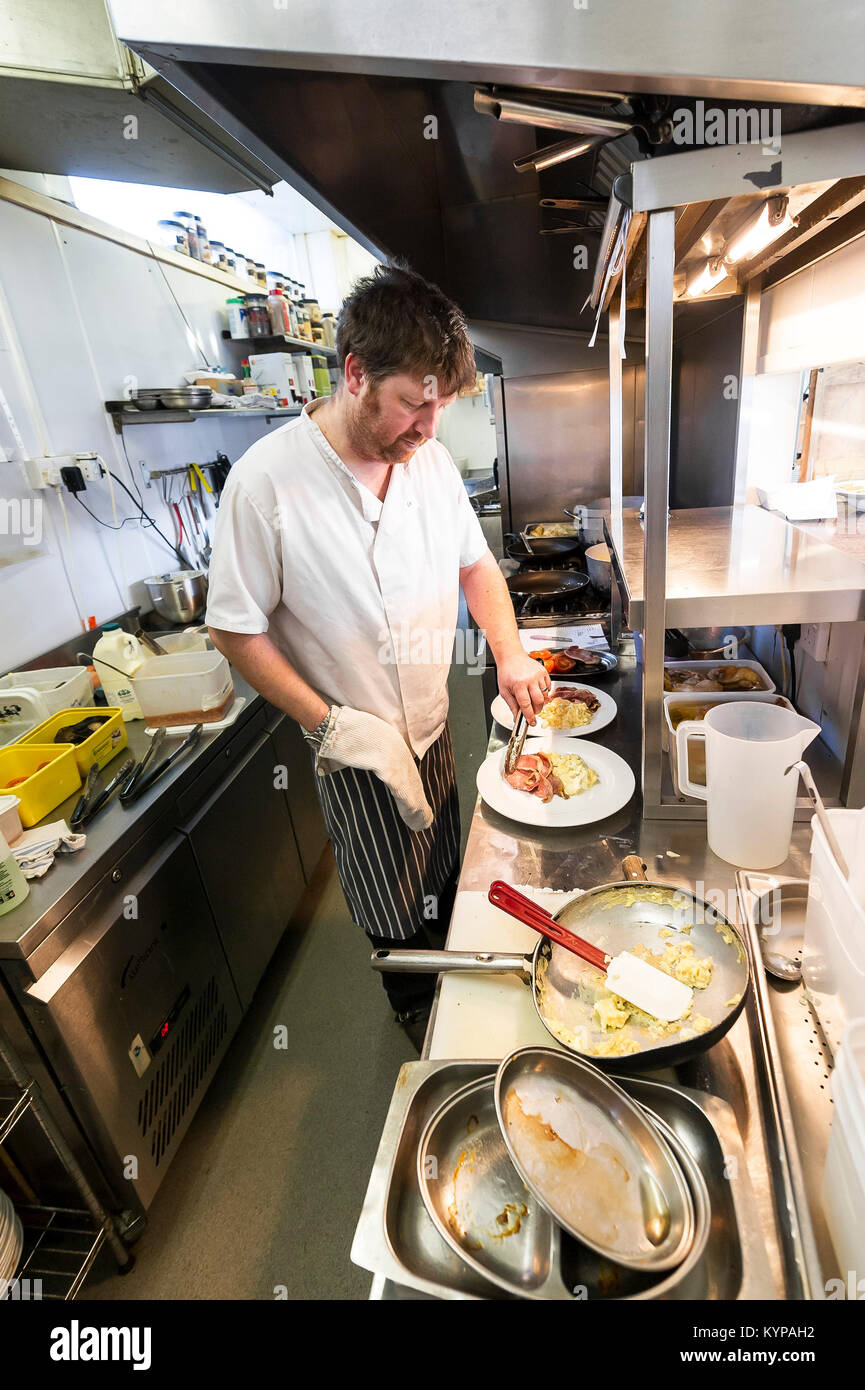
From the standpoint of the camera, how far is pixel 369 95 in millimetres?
1414

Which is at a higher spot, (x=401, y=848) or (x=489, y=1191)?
(x=489, y=1191)

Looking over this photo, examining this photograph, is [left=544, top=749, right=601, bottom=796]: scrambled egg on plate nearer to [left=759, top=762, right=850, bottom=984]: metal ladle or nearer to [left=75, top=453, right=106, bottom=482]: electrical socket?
[left=759, top=762, right=850, bottom=984]: metal ladle

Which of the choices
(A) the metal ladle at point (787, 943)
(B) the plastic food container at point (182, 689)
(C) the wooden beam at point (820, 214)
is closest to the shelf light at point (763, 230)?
(C) the wooden beam at point (820, 214)

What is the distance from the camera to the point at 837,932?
0.66 m

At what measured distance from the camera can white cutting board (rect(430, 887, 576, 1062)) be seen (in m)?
0.87

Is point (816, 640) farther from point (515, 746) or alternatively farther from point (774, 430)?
point (774, 430)

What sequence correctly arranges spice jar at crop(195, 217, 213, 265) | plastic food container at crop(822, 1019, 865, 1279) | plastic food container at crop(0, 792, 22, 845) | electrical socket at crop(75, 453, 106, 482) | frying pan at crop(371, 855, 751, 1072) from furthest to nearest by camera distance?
spice jar at crop(195, 217, 213, 265) < electrical socket at crop(75, 453, 106, 482) < plastic food container at crop(0, 792, 22, 845) < frying pan at crop(371, 855, 751, 1072) < plastic food container at crop(822, 1019, 865, 1279)

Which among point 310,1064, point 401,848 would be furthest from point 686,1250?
point 310,1064

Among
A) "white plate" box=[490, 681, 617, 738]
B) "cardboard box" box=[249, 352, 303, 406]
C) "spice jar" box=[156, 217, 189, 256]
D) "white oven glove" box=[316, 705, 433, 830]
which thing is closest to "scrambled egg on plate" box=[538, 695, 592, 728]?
"white plate" box=[490, 681, 617, 738]

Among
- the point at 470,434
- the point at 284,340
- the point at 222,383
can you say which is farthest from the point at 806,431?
the point at 470,434

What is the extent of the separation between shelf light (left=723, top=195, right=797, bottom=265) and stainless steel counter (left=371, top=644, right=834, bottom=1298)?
3.39ft

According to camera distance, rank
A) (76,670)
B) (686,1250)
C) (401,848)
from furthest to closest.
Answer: (76,670) → (401,848) → (686,1250)
